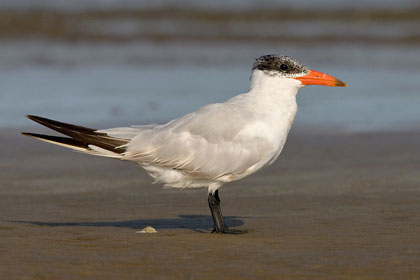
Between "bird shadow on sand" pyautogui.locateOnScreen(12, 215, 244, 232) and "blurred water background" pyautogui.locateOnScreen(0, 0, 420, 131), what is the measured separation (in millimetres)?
3563

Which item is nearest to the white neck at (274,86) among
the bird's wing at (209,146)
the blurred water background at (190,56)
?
the bird's wing at (209,146)

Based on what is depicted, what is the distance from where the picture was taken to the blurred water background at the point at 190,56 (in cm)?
1029

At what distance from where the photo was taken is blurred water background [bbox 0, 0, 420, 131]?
10.3 metres

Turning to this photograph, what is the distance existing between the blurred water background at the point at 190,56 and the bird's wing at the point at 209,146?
392cm

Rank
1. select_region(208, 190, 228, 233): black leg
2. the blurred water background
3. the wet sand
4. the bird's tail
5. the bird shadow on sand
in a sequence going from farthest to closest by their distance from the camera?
1. the blurred water background
2. the bird shadow on sand
3. select_region(208, 190, 228, 233): black leg
4. the bird's tail
5. the wet sand

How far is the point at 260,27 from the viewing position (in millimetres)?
18219

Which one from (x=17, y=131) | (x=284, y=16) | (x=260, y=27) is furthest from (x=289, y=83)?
(x=284, y=16)

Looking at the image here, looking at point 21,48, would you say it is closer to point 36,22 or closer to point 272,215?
point 36,22

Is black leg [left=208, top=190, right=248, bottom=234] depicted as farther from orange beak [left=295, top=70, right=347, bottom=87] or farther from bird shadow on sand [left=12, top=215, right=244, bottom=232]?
orange beak [left=295, top=70, right=347, bottom=87]

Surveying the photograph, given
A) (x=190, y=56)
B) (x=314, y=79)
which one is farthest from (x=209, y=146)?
(x=190, y=56)

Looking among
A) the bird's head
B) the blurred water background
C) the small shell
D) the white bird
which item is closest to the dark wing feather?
the white bird

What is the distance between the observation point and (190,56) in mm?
14836

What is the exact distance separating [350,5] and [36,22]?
7.14 m

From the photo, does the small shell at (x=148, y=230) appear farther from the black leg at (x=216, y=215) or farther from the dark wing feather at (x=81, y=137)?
the dark wing feather at (x=81, y=137)
